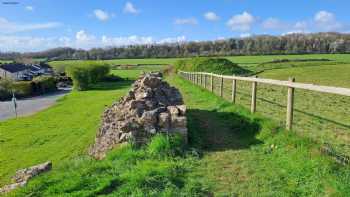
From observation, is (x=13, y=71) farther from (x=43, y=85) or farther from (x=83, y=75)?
(x=83, y=75)

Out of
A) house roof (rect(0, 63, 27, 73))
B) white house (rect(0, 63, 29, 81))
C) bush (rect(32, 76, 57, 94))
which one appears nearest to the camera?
bush (rect(32, 76, 57, 94))

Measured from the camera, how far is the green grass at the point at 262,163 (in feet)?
15.3

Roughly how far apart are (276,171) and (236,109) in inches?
204

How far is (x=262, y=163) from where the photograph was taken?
19.4ft

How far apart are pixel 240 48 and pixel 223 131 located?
298 feet

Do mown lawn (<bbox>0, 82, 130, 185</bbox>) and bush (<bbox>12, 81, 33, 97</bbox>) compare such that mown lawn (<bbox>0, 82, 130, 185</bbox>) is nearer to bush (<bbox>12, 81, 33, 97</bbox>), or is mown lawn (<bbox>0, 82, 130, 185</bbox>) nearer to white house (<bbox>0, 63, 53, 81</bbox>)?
bush (<bbox>12, 81, 33, 97</bbox>)

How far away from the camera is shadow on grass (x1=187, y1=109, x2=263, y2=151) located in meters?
7.31

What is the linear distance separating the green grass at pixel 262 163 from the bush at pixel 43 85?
208 feet

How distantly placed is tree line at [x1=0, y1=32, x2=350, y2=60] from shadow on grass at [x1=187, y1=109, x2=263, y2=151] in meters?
79.2

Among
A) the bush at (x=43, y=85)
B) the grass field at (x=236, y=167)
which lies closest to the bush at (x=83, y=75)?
the bush at (x=43, y=85)

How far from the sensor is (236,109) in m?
10.5

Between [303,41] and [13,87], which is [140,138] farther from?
[303,41]

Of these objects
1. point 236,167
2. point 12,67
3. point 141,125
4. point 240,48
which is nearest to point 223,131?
point 141,125

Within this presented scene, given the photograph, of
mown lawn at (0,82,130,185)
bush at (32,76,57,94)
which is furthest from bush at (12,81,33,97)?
mown lawn at (0,82,130,185)
